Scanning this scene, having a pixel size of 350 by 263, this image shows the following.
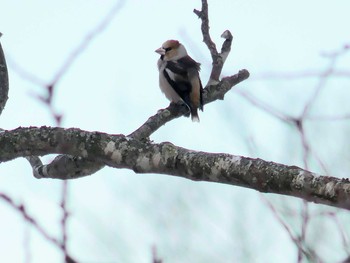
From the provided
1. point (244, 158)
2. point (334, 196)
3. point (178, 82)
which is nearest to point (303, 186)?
point (334, 196)

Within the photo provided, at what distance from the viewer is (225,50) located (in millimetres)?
5547

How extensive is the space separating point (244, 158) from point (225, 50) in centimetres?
276

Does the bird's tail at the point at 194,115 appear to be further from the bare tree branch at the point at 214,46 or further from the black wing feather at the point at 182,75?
the bare tree branch at the point at 214,46

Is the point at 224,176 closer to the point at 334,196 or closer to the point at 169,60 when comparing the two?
the point at 334,196

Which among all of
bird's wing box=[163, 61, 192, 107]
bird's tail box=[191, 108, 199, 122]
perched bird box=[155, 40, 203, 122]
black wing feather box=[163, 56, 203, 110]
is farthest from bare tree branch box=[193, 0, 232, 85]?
bird's wing box=[163, 61, 192, 107]

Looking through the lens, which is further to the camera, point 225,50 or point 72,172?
point 225,50

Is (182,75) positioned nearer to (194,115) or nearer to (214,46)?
(194,115)

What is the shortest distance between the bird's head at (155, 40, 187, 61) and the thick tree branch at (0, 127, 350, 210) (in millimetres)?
5073

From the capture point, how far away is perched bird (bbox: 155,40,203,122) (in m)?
6.94

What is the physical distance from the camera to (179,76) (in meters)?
7.73

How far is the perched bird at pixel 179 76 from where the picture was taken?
6.94m

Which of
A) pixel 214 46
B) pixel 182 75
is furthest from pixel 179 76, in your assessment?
pixel 214 46

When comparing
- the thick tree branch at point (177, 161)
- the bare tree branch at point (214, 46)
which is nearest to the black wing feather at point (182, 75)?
the bare tree branch at point (214, 46)

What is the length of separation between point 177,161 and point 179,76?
4.76 metres
